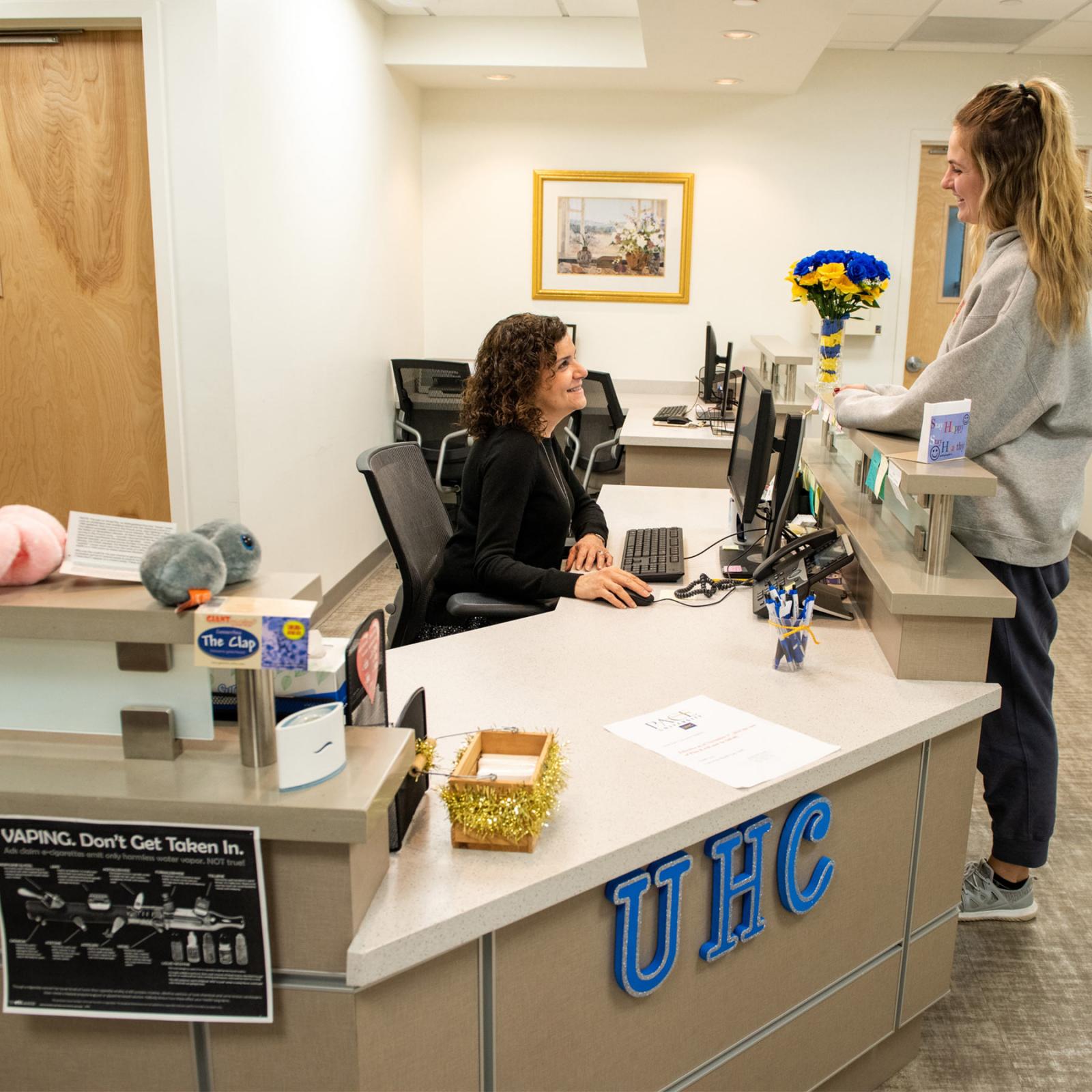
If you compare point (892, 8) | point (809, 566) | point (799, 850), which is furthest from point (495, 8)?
point (799, 850)

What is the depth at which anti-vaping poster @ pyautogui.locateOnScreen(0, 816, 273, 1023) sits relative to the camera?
112cm

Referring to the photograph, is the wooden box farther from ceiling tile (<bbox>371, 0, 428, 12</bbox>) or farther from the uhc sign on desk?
ceiling tile (<bbox>371, 0, 428, 12</bbox>)

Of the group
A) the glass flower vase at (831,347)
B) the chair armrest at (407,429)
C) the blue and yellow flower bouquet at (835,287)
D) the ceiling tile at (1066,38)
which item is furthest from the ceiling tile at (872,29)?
the chair armrest at (407,429)

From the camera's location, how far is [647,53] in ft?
16.2

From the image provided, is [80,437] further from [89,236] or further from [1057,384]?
[1057,384]

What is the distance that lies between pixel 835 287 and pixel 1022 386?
1475 millimetres

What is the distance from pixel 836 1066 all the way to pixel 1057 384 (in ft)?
4.06

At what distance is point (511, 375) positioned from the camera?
256 centimetres

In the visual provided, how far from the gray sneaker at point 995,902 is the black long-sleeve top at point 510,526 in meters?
1.11

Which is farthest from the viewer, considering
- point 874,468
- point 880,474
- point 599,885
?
point 874,468

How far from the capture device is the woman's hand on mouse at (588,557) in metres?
2.67

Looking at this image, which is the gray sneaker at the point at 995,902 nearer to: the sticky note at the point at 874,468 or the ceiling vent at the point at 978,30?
the sticky note at the point at 874,468

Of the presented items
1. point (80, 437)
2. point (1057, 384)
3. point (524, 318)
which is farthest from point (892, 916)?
point (80, 437)

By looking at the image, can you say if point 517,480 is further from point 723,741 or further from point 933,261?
point 933,261
